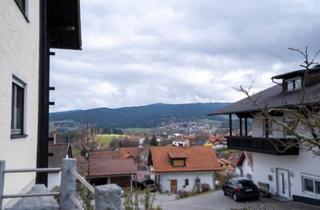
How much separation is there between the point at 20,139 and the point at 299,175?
62.2 ft

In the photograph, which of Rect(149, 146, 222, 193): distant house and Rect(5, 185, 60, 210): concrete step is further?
Rect(149, 146, 222, 193): distant house

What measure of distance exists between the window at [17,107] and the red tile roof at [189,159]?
111 ft

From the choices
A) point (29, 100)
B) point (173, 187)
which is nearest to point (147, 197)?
point (29, 100)

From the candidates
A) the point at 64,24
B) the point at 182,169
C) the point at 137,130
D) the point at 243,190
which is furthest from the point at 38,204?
the point at 137,130

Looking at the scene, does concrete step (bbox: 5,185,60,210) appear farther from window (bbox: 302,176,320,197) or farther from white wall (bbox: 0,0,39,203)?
window (bbox: 302,176,320,197)

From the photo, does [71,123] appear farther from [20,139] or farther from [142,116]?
[142,116]

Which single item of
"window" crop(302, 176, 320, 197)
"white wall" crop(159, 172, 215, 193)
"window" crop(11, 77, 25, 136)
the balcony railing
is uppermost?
"window" crop(11, 77, 25, 136)

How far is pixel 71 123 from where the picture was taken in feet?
112

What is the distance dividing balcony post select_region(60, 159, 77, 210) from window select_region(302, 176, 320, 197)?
60.6 feet

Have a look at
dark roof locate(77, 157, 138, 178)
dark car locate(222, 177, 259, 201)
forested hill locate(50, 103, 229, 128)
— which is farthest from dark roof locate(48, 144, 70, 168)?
forested hill locate(50, 103, 229, 128)

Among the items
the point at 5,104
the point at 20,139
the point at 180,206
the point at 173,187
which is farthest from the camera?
the point at 173,187

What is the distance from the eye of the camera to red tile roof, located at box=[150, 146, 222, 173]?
41.3 meters

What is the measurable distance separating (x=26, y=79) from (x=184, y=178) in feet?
116

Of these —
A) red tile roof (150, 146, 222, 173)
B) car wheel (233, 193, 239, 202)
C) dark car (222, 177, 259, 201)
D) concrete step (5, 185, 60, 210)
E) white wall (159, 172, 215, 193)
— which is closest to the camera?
concrete step (5, 185, 60, 210)
